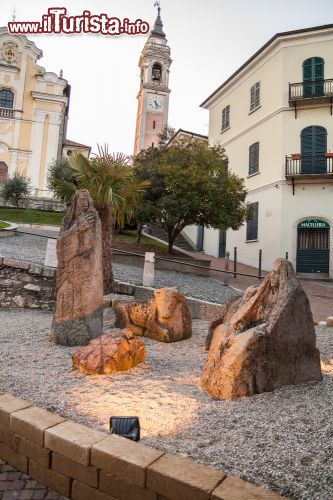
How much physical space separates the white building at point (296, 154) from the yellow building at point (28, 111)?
22718mm

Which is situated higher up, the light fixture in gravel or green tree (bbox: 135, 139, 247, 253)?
green tree (bbox: 135, 139, 247, 253)

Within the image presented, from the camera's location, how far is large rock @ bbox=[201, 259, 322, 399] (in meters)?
3.40

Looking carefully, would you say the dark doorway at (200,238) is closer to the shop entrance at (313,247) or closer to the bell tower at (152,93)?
the shop entrance at (313,247)

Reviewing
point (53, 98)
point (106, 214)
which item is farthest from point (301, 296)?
point (53, 98)

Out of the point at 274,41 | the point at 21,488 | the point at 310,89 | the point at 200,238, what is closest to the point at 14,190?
the point at 200,238

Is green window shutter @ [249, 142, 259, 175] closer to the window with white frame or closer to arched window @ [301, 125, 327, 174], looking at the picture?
the window with white frame

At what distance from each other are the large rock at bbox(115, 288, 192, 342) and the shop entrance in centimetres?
1329

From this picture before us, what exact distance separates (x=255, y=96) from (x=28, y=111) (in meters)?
24.9

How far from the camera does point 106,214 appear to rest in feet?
27.6

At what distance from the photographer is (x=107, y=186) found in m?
8.32

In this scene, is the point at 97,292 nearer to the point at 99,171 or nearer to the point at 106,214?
the point at 106,214

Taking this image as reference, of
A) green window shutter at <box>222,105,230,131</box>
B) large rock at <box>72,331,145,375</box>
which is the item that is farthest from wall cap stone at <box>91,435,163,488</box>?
green window shutter at <box>222,105,230,131</box>

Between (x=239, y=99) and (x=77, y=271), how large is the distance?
20.4 m

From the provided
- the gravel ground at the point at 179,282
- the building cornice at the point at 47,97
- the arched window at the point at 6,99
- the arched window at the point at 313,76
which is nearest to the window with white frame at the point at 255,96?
the arched window at the point at 313,76
